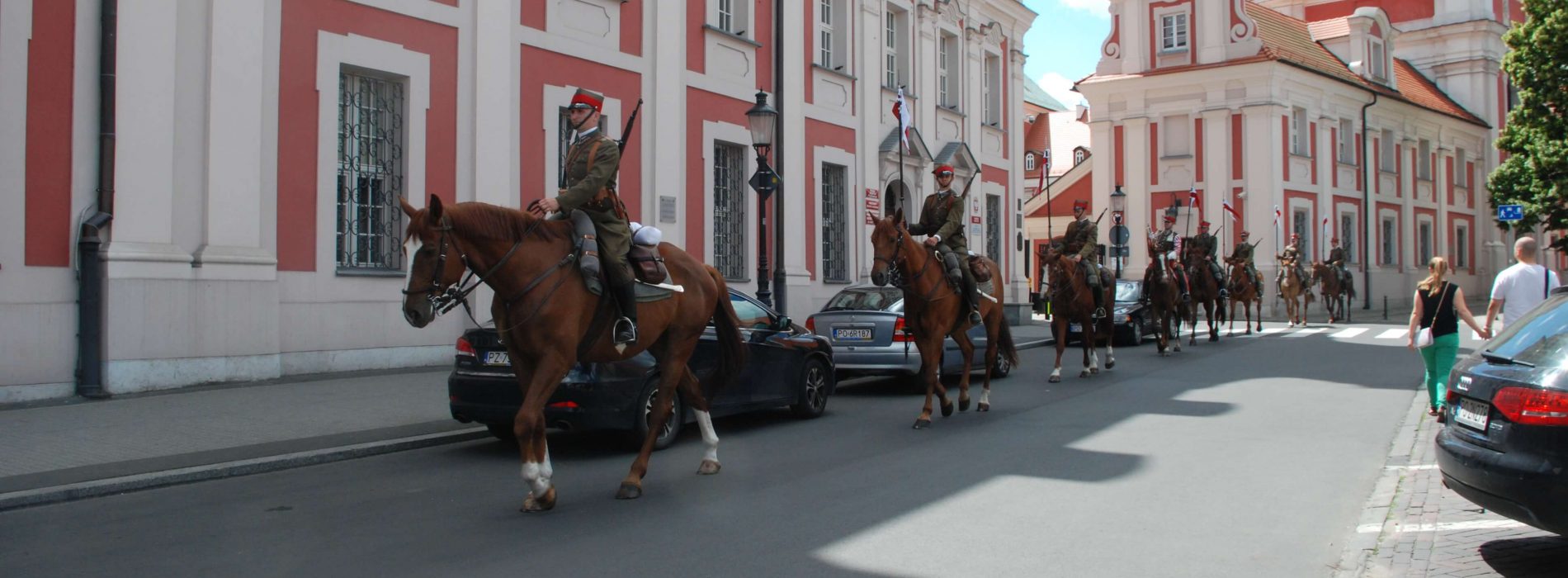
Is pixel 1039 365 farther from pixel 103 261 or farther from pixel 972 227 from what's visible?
pixel 103 261

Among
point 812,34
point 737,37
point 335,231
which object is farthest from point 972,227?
point 335,231

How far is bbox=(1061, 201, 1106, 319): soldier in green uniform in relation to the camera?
607 inches

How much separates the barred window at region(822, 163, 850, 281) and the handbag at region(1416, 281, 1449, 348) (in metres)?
13.9

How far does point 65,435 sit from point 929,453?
23.1 ft

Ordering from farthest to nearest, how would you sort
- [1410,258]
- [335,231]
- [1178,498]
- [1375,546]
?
1. [1410,258]
2. [335,231]
3. [1178,498]
4. [1375,546]

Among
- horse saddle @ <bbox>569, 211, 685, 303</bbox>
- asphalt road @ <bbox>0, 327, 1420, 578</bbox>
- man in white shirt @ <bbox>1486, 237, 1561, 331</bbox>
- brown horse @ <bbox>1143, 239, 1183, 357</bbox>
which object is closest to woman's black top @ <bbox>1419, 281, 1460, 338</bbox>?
man in white shirt @ <bbox>1486, 237, 1561, 331</bbox>

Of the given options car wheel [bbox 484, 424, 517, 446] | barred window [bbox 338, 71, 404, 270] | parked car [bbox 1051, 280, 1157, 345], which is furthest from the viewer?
parked car [bbox 1051, 280, 1157, 345]

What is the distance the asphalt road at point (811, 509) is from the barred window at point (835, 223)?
12720mm

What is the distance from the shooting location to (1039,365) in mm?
17625

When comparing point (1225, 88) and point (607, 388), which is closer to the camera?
point (607, 388)

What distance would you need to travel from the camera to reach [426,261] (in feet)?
20.5

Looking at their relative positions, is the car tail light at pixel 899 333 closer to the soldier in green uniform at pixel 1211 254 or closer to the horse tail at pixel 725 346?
the horse tail at pixel 725 346

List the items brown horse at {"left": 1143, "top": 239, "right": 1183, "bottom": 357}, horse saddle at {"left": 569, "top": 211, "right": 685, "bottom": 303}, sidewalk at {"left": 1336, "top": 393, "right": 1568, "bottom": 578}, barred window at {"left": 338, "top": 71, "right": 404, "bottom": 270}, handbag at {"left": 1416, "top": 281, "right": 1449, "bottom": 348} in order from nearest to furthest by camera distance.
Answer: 1. sidewalk at {"left": 1336, "top": 393, "right": 1568, "bottom": 578}
2. horse saddle at {"left": 569, "top": 211, "right": 685, "bottom": 303}
3. handbag at {"left": 1416, "top": 281, "right": 1449, "bottom": 348}
4. barred window at {"left": 338, "top": 71, "right": 404, "bottom": 270}
5. brown horse at {"left": 1143, "top": 239, "right": 1183, "bottom": 357}

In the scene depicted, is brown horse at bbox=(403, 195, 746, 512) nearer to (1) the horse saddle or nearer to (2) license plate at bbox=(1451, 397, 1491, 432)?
(1) the horse saddle
